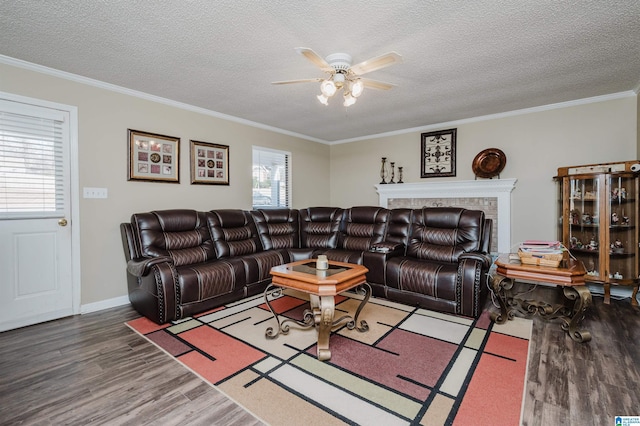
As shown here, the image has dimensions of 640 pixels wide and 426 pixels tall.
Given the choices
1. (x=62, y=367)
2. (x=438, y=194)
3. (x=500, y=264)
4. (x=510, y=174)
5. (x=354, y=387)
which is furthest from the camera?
Result: (x=438, y=194)

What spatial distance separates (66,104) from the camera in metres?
3.11

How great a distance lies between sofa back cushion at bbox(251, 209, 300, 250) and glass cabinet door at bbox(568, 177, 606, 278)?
367 centimetres

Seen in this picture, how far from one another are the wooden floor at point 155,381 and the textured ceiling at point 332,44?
245 cm

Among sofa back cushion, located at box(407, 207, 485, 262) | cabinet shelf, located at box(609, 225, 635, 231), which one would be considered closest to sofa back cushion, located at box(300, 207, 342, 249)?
sofa back cushion, located at box(407, 207, 485, 262)

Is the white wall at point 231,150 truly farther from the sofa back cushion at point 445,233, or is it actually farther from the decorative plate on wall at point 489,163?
the sofa back cushion at point 445,233

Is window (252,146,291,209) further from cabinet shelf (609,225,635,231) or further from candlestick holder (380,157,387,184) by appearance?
cabinet shelf (609,225,635,231)

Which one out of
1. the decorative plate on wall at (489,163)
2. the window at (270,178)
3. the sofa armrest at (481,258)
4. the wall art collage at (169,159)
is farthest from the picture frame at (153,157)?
the decorative plate on wall at (489,163)

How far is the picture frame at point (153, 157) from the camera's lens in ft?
11.8

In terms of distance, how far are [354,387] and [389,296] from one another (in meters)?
1.75

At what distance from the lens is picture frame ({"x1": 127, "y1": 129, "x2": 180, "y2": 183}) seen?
3611mm

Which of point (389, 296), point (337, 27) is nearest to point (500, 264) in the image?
point (389, 296)

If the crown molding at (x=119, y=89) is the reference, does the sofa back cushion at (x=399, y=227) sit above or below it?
below

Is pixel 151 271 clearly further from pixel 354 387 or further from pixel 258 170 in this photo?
pixel 258 170

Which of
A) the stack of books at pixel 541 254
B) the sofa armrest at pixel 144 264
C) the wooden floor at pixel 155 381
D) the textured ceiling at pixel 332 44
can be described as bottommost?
the wooden floor at pixel 155 381
